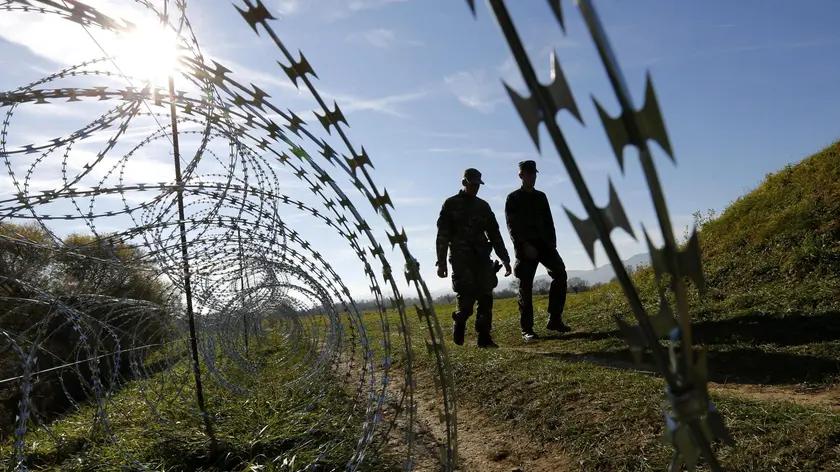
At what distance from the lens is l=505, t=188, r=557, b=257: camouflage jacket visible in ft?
27.5

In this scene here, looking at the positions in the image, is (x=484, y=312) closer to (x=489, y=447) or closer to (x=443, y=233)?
(x=443, y=233)

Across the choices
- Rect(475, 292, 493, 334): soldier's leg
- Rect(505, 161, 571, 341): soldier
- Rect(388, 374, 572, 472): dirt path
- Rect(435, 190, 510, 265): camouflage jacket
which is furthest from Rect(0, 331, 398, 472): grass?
Rect(505, 161, 571, 341): soldier

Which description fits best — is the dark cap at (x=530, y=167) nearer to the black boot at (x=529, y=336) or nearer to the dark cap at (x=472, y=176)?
the dark cap at (x=472, y=176)

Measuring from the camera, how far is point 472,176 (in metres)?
8.16

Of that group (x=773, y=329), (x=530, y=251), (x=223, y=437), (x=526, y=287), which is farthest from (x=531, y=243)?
(x=223, y=437)

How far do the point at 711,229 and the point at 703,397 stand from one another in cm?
1168

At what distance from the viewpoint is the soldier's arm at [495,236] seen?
845 centimetres

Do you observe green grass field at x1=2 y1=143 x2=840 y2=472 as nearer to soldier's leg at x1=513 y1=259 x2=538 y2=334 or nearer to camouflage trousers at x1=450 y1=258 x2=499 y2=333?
soldier's leg at x1=513 y1=259 x2=538 y2=334

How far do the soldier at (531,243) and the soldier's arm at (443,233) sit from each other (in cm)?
86

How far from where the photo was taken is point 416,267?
7.07 feet

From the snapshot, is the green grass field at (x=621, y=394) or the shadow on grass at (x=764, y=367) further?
the shadow on grass at (x=764, y=367)

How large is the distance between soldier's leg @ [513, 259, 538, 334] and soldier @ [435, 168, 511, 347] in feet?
0.82

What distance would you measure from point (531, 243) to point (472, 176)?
1315 mm

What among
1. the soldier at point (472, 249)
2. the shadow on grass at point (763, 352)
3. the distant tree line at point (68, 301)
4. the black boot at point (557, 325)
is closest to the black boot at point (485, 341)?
the soldier at point (472, 249)
